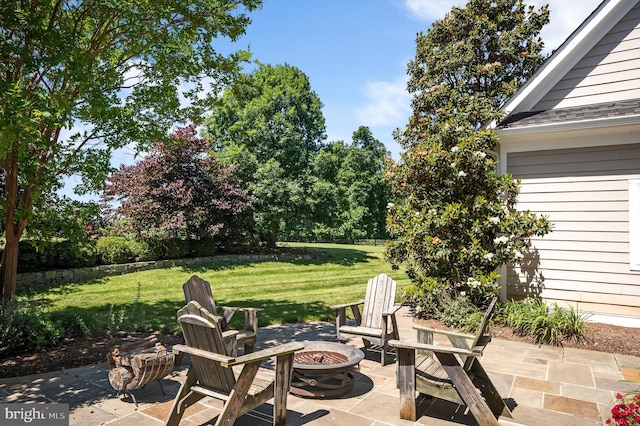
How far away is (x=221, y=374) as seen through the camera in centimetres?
313

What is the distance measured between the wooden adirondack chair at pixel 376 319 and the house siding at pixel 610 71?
523 centimetres

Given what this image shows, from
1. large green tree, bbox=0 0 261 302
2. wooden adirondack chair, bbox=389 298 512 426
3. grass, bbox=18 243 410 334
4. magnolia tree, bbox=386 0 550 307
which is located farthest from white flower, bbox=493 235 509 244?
large green tree, bbox=0 0 261 302

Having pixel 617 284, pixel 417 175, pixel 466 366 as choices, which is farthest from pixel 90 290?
pixel 617 284

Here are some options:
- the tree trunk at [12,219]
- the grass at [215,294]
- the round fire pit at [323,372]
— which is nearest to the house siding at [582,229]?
the grass at [215,294]

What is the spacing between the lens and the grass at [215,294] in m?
7.17

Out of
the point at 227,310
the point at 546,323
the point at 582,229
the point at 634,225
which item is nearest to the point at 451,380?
the point at 227,310

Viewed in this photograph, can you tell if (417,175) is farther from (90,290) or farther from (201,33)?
(90,290)

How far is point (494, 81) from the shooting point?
1605 centimetres

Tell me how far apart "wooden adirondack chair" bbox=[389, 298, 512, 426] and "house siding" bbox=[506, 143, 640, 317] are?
4.23 m

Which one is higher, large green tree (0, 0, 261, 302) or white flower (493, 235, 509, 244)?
large green tree (0, 0, 261, 302)

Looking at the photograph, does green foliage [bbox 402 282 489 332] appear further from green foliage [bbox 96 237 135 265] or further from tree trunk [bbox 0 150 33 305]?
green foliage [bbox 96 237 135 265]

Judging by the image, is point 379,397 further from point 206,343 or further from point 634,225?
point 634,225

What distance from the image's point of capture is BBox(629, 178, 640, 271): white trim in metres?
6.45

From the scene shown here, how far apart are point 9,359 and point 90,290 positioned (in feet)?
18.6
